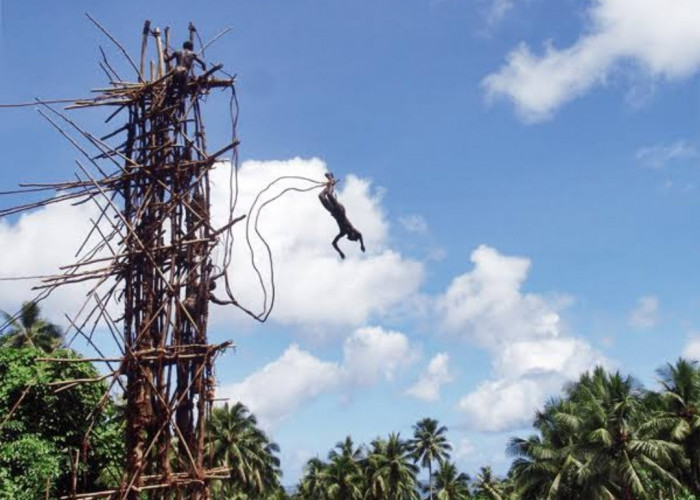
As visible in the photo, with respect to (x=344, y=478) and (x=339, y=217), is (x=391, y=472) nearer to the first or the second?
(x=344, y=478)

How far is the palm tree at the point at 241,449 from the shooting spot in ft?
129

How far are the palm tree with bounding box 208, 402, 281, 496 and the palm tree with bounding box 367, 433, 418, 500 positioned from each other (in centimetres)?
863

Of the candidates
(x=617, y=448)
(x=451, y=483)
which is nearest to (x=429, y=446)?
(x=451, y=483)

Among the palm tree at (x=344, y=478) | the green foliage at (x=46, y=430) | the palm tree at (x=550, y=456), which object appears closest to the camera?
the green foliage at (x=46, y=430)

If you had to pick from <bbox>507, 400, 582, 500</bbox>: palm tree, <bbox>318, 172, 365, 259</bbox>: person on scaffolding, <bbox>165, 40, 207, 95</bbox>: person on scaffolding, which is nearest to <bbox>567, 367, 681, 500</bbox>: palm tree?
<bbox>507, 400, 582, 500</bbox>: palm tree

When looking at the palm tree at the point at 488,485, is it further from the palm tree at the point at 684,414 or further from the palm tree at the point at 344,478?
the palm tree at the point at 684,414

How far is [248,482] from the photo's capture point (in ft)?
132

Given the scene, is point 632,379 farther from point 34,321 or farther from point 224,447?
point 34,321

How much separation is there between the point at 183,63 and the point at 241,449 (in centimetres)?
3291

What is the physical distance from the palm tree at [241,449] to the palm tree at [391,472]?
8.63 m

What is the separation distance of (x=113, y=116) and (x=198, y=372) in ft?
15.9

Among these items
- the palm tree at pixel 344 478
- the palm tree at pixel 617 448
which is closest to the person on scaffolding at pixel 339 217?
the palm tree at pixel 617 448

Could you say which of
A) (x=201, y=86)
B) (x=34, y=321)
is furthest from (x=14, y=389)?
(x=34, y=321)

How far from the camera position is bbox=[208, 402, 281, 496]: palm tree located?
39250mm
